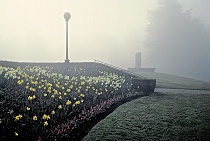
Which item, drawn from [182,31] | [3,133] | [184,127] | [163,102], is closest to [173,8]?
[182,31]

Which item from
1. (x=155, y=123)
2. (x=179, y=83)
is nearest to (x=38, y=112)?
(x=155, y=123)

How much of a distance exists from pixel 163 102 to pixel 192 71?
3016 cm

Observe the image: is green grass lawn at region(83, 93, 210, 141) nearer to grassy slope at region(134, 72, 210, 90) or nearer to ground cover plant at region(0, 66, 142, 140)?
ground cover plant at region(0, 66, 142, 140)

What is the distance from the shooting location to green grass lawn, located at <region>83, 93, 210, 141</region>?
6.19 m

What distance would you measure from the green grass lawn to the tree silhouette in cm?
2971

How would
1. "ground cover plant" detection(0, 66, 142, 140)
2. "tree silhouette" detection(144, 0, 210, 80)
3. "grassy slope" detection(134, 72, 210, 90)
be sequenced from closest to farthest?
"ground cover plant" detection(0, 66, 142, 140) < "grassy slope" detection(134, 72, 210, 90) < "tree silhouette" detection(144, 0, 210, 80)

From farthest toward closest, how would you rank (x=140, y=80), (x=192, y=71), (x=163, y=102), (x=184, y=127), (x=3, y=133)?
(x=192, y=71) → (x=140, y=80) → (x=163, y=102) → (x=184, y=127) → (x=3, y=133)

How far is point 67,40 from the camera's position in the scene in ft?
48.5

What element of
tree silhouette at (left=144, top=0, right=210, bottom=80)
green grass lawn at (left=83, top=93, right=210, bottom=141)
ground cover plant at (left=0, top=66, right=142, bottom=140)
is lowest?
green grass lawn at (left=83, top=93, right=210, bottom=141)

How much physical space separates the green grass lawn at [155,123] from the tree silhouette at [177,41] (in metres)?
29.7

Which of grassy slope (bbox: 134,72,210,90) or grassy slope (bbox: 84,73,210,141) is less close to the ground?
grassy slope (bbox: 134,72,210,90)

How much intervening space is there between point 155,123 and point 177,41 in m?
33.3

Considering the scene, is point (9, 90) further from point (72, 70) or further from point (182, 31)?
point (182, 31)

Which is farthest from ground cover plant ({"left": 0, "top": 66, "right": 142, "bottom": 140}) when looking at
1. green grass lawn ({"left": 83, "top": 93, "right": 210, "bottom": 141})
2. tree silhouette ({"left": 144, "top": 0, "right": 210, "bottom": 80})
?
tree silhouette ({"left": 144, "top": 0, "right": 210, "bottom": 80})
